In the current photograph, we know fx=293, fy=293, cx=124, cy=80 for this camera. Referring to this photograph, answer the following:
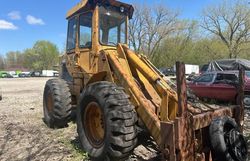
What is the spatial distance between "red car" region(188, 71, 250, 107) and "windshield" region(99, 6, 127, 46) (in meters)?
7.59

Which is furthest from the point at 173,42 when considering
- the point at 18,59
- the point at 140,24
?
the point at 18,59

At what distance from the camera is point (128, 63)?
607 centimetres

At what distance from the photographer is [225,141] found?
4.47m

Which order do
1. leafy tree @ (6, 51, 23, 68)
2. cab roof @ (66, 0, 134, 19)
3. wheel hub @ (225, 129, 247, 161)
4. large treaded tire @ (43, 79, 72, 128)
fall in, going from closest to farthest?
wheel hub @ (225, 129, 247, 161) < cab roof @ (66, 0, 134, 19) < large treaded tire @ (43, 79, 72, 128) < leafy tree @ (6, 51, 23, 68)

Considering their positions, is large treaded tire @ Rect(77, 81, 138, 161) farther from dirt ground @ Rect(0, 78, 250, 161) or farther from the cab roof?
the cab roof

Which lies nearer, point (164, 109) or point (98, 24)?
point (164, 109)

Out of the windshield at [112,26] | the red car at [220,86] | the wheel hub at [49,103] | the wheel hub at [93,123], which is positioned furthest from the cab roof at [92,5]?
the red car at [220,86]

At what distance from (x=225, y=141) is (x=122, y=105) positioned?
1684 millimetres

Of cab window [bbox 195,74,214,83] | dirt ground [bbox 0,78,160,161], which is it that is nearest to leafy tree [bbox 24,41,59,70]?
cab window [bbox 195,74,214,83]

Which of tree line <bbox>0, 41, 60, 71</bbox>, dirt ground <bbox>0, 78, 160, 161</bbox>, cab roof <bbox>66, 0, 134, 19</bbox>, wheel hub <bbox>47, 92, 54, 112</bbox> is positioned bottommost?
dirt ground <bbox>0, 78, 160, 161</bbox>

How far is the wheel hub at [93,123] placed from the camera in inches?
217

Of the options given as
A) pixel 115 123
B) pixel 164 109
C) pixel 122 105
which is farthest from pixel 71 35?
pixel 164 109

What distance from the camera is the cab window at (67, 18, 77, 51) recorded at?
761cm

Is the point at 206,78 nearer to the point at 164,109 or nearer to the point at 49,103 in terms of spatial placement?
the point at 49,103
